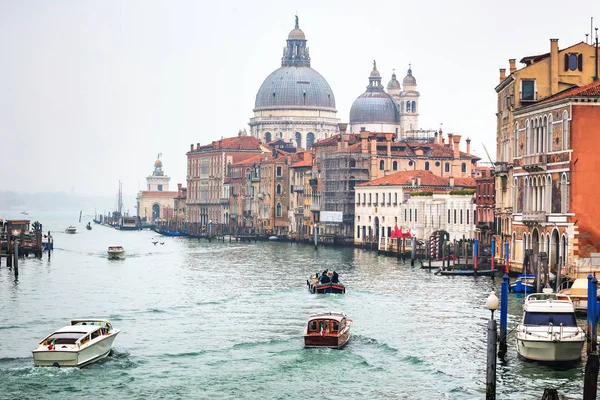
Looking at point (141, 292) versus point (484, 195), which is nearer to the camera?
point (141, 292)

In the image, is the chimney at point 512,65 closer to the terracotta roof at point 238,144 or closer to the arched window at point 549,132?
the arched window at point 549,132

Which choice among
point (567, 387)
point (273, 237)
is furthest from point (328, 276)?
point (273, 237)

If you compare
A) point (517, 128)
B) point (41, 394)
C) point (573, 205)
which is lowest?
point (41, 394)

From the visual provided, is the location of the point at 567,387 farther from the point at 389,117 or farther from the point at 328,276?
the point at 389,117

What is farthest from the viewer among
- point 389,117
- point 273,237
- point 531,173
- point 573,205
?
point 389,117

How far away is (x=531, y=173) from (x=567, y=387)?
84.4 ft

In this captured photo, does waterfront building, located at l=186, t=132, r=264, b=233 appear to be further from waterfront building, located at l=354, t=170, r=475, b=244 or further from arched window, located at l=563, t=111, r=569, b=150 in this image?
arched window, located at l=563, t=111, r=569, b=150

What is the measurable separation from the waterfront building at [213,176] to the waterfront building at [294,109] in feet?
42.8

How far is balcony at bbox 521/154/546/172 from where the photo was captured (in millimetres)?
54344

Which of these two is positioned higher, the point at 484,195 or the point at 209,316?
the point at 484,195

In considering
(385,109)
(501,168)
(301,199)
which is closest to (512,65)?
(501,168)

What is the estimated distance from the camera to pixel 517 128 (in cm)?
5928

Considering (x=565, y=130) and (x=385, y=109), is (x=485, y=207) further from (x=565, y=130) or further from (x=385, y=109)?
(x=385, y=109)

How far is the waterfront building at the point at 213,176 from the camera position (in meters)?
160
